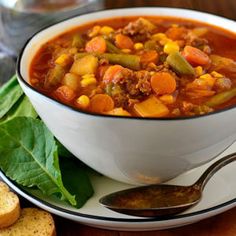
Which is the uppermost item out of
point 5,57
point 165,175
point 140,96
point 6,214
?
point 140,96

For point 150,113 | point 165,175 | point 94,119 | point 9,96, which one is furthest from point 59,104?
point 9,96

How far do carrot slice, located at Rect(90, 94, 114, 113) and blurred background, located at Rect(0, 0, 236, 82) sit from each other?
1.43 metres

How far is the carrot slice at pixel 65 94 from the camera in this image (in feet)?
6.56

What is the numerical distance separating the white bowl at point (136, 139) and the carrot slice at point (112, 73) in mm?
269

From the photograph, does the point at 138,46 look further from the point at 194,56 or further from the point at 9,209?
the point at 9,209

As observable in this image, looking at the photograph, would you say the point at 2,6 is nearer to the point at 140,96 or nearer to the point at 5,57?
the point at 5,57

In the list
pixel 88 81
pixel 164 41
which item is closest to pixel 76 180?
pixel 88 81

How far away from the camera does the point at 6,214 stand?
204 cm

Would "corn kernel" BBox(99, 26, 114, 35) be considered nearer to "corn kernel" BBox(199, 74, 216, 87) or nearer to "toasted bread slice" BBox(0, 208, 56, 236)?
"corn kernel" BBox(199, 74, 216, 87)

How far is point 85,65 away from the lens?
6.98 ft

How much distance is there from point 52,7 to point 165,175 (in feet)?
6.52

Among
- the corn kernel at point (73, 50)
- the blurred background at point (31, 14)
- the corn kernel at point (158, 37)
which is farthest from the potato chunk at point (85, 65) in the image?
the blurred background at point (31, 14)

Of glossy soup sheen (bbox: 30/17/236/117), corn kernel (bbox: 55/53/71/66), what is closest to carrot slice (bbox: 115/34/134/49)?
glossy soup sheen (bbox: 30/17/236/117)

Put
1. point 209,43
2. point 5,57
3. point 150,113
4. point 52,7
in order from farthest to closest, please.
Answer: point 52,7 < point 5,57 < point 209,43 < point 150,113
